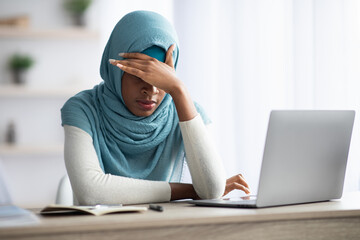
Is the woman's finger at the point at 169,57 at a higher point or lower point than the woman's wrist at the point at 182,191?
higher

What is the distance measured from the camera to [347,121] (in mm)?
1241

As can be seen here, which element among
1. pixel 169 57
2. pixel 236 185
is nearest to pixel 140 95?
pixel 169 57

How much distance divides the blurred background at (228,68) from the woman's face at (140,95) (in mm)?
1561

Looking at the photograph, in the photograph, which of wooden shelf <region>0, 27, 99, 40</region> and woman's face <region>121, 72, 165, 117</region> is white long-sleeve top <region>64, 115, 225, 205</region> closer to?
woman's face <region>121, 72, 165, 117</region>

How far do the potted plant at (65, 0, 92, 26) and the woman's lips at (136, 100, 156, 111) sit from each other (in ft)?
6.45

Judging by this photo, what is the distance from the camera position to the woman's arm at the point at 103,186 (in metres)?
1.30

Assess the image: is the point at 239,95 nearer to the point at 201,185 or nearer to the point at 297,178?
the point at 201,185

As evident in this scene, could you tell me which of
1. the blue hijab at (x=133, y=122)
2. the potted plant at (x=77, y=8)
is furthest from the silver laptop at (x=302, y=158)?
the potted plant at (x=77, y=8)

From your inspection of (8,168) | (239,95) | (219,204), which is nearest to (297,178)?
(219,204)

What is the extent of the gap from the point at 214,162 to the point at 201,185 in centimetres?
8

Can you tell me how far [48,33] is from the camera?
3.25 m

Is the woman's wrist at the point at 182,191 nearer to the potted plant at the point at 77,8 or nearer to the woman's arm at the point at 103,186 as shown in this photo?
the woman's arm at the point at 103,186

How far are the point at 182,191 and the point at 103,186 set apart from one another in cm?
23

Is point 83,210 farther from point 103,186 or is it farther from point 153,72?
point 153,72
